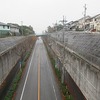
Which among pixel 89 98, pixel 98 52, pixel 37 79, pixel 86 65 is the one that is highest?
pixel 98 52

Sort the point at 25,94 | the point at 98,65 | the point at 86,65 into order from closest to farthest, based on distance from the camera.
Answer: the point at 98,65 → the point at 86,65 → the point at 25,94

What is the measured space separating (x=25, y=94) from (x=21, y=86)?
136 inches

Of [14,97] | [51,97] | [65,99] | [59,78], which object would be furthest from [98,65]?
[59,78]

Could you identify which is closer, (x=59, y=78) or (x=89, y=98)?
(x=89, y=98)

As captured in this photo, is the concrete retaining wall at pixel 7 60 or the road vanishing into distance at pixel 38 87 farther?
the road vanishing into distance at pixel 38 87

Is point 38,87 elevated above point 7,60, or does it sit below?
below

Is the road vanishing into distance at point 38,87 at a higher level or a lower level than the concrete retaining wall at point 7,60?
lower

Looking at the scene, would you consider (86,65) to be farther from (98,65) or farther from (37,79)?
(37,79)

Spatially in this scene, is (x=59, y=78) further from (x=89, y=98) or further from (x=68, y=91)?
(x=89, y=98)

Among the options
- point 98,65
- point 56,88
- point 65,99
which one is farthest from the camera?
point 56,88

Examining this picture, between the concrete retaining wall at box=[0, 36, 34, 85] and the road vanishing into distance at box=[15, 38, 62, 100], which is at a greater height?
the concrete retaining wall at box=[0, 36, 34, 85]

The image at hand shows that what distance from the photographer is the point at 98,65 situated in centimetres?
1308

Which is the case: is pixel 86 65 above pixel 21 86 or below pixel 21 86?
above

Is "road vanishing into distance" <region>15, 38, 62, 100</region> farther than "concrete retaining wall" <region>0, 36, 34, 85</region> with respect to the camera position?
Yes
